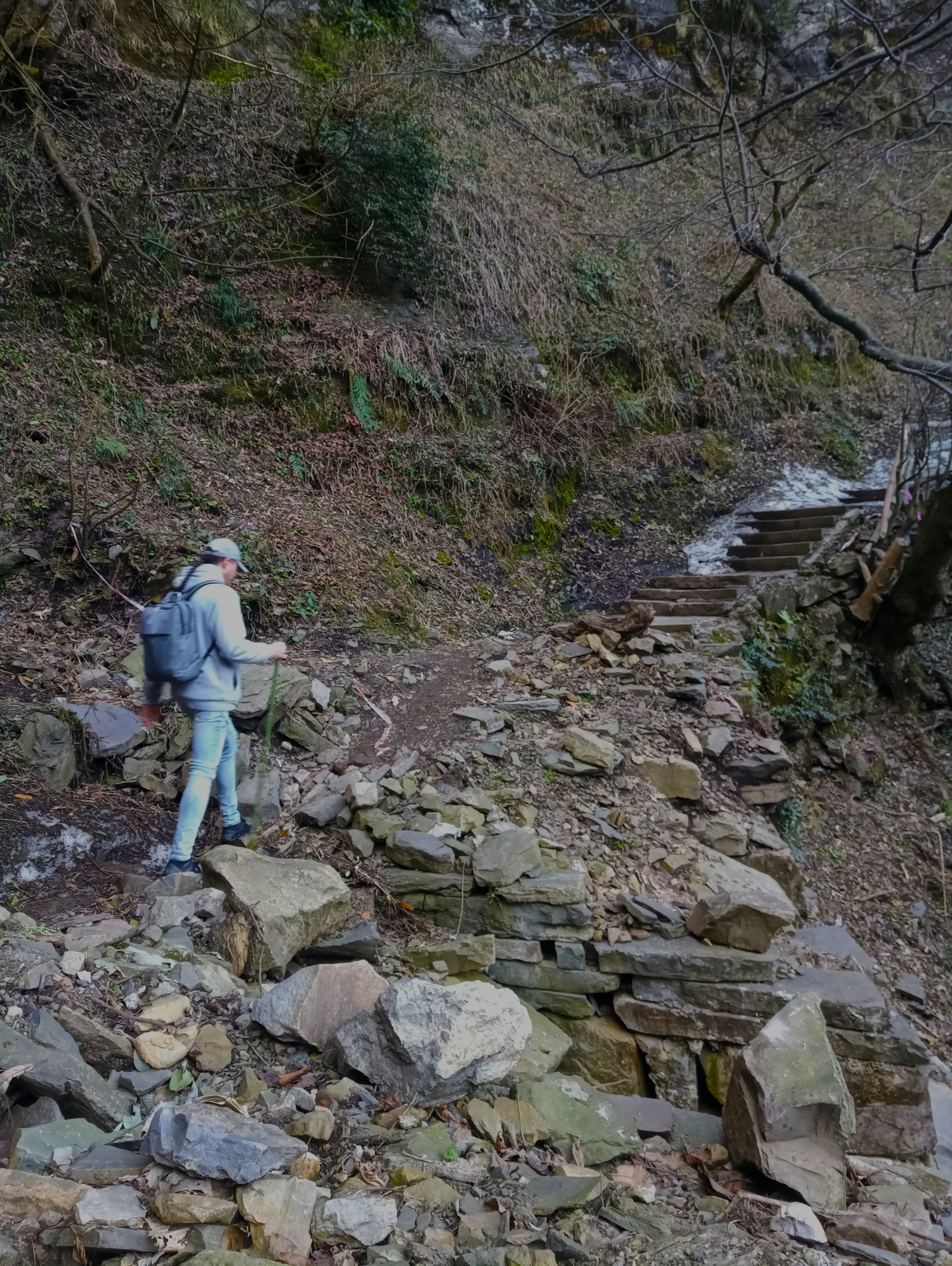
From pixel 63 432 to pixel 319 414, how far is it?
2844 millimetres

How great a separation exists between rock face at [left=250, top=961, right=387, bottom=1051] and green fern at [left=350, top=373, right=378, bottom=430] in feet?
23.2

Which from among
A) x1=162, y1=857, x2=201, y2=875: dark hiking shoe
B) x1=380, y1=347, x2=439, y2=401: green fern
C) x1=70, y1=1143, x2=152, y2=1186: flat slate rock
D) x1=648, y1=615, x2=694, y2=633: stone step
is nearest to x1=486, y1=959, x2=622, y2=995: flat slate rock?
x1=162, y1=857, x2=201, y2=875: dark hiking shoe

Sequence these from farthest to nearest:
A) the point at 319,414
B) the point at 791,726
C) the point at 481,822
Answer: the point at 319,414
the point at 791,726
the point at 481,822

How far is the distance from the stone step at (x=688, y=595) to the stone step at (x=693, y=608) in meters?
0.13

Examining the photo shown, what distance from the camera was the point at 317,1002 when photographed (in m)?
2.93

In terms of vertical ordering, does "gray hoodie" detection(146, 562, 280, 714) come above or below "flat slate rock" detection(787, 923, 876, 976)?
above

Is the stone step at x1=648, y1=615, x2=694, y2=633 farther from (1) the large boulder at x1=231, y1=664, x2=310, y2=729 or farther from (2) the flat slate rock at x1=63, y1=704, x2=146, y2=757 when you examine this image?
(2) the flat slate rock at x1=63, y1=704, x2=146, y2=757

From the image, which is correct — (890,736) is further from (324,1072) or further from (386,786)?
(324,1072)

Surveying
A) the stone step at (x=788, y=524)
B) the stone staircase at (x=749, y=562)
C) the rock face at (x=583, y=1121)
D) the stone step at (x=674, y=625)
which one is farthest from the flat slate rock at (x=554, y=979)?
the stone step at (x=788, y=524)

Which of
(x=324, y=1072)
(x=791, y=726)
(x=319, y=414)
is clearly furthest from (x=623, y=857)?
(x=319, y=414)

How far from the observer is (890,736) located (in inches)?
347

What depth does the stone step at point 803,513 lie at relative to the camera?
10.1m

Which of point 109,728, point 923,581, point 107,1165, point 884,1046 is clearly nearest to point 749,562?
point 923,581

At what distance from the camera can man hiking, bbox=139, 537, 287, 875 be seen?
4.05m
